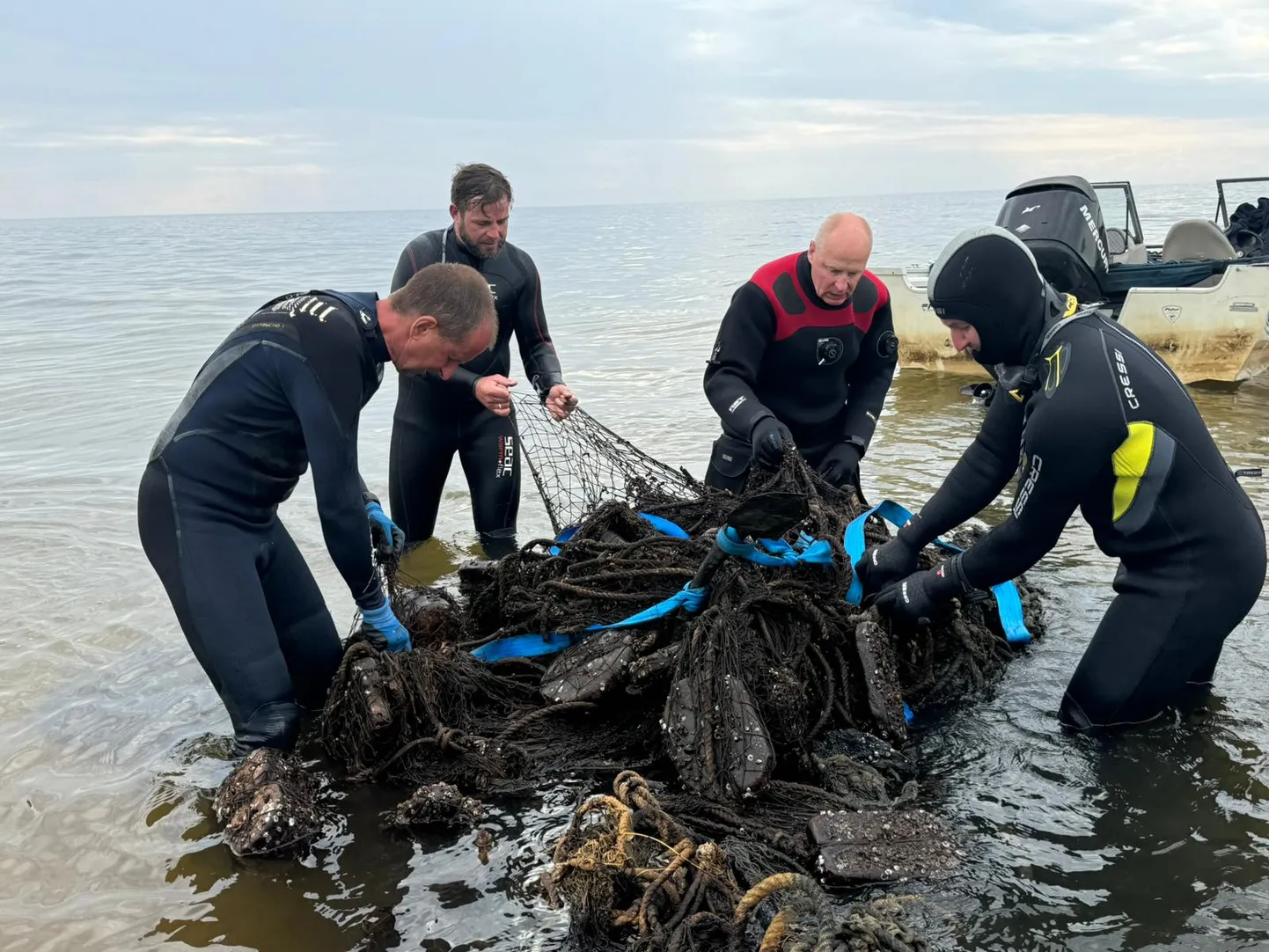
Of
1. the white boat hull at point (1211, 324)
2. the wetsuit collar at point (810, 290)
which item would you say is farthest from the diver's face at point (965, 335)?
the white boat hull at point (1211, 324)

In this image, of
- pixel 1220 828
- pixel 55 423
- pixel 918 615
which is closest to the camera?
pixel 1220 828

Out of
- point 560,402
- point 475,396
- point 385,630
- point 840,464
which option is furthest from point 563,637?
point 840,464

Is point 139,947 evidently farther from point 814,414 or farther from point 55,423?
point 55,423

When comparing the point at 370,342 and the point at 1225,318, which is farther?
the point at 1225,318

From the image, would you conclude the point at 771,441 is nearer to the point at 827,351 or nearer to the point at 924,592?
the point at 827,351

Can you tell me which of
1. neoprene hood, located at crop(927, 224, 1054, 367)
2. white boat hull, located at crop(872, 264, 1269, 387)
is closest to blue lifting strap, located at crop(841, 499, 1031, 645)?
neoprene hood, located at crop(927, 224, 1054, 367)

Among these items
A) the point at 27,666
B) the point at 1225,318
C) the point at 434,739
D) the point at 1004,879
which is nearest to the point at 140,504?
the point at 434,739

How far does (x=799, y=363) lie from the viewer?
470 cm

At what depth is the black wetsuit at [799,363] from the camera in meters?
4.61

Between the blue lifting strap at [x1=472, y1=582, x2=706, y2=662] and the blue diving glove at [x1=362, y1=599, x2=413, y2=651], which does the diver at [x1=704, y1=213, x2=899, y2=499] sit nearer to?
the blue lifting strap at [x1=472, y1=582, x2=706, y2=662]

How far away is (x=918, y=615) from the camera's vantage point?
11.6 feet

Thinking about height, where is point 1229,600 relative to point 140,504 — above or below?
below

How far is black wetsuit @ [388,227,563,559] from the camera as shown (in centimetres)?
509

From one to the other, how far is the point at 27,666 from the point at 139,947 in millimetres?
2415
